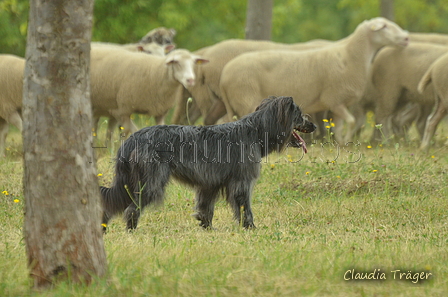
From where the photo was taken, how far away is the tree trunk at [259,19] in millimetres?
14023

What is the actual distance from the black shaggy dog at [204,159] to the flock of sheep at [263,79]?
430cm

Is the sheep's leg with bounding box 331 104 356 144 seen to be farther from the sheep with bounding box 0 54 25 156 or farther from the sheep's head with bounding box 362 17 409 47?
the sheep with bounding box 0 54 25 156

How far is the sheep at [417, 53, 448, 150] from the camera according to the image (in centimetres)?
1012

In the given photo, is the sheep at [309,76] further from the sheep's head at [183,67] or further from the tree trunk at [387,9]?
the tree trunk at [387,9]

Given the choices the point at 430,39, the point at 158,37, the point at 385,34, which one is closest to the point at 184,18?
the point at 158,37

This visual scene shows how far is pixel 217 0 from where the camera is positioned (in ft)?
66.5

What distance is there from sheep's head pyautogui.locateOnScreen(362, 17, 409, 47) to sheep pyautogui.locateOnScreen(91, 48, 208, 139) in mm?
2722

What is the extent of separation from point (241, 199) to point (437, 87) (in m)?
5.40

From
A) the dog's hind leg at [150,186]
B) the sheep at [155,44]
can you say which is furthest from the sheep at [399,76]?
the dog's hind leg at [150,186]

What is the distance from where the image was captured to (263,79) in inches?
414

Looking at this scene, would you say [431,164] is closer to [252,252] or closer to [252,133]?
[252,133]

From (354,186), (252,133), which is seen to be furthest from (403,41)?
(252,133)

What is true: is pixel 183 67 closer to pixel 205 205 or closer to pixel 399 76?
pixel 399 76

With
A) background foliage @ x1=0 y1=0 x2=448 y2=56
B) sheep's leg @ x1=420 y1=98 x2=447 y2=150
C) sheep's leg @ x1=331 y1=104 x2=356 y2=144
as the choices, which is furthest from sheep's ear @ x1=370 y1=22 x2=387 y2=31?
background foliage @ x1=0 y1=0 x2=448 y2=56
